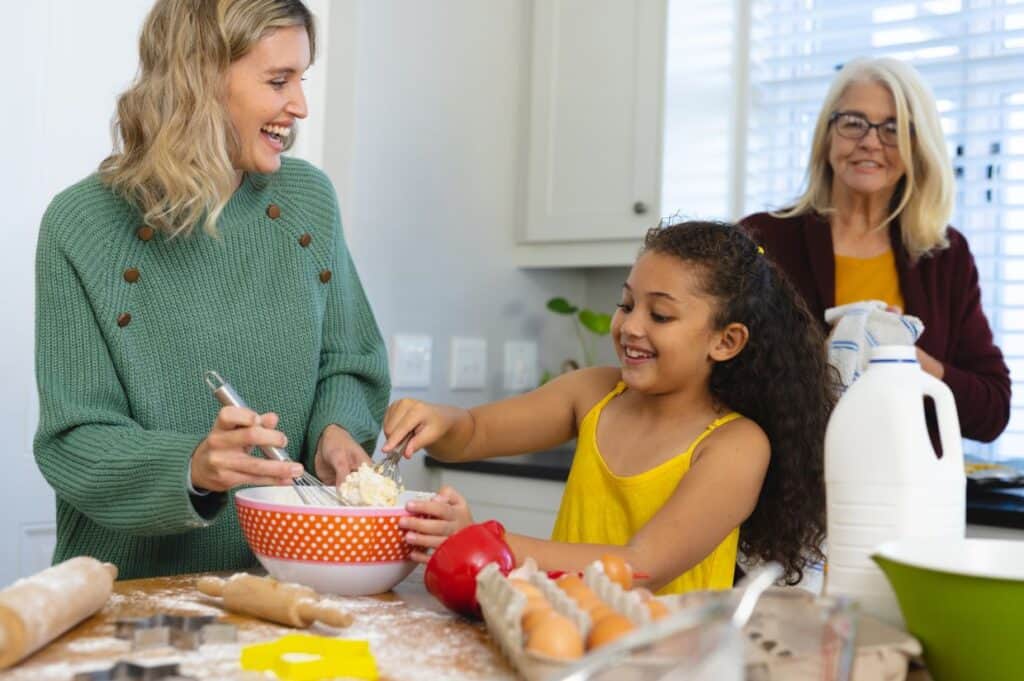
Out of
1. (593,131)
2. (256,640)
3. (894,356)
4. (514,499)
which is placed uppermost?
(593,131)

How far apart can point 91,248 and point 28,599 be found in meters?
0.57

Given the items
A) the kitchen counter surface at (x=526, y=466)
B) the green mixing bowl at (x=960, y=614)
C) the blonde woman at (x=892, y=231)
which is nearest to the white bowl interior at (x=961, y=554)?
the green mixing bowl at (x=960, y=614)

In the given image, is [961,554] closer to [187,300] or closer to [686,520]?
[686,520]

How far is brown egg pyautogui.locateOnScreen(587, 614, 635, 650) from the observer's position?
0.75 metres

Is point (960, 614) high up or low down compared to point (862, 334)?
down

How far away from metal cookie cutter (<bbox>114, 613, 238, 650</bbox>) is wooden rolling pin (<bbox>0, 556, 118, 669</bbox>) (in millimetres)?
41

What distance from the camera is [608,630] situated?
0.76 m

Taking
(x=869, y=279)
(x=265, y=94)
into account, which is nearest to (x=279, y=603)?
(x=265, y=94)

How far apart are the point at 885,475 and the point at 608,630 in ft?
0.93

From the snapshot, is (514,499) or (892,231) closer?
(892,231)

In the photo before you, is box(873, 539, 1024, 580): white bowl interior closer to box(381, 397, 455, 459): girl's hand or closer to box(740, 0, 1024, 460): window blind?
box(381, 397, 455, 459): girl's hand

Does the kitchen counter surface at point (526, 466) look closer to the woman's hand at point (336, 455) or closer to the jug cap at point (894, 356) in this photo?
the woman's hand at point (336, 455)

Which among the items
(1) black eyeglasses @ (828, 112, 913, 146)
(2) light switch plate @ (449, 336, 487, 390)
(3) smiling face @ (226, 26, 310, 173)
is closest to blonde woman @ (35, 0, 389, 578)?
(3) smiling face @ (226, 26, 310, 173)

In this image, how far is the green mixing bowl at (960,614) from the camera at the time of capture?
30.5 inches
